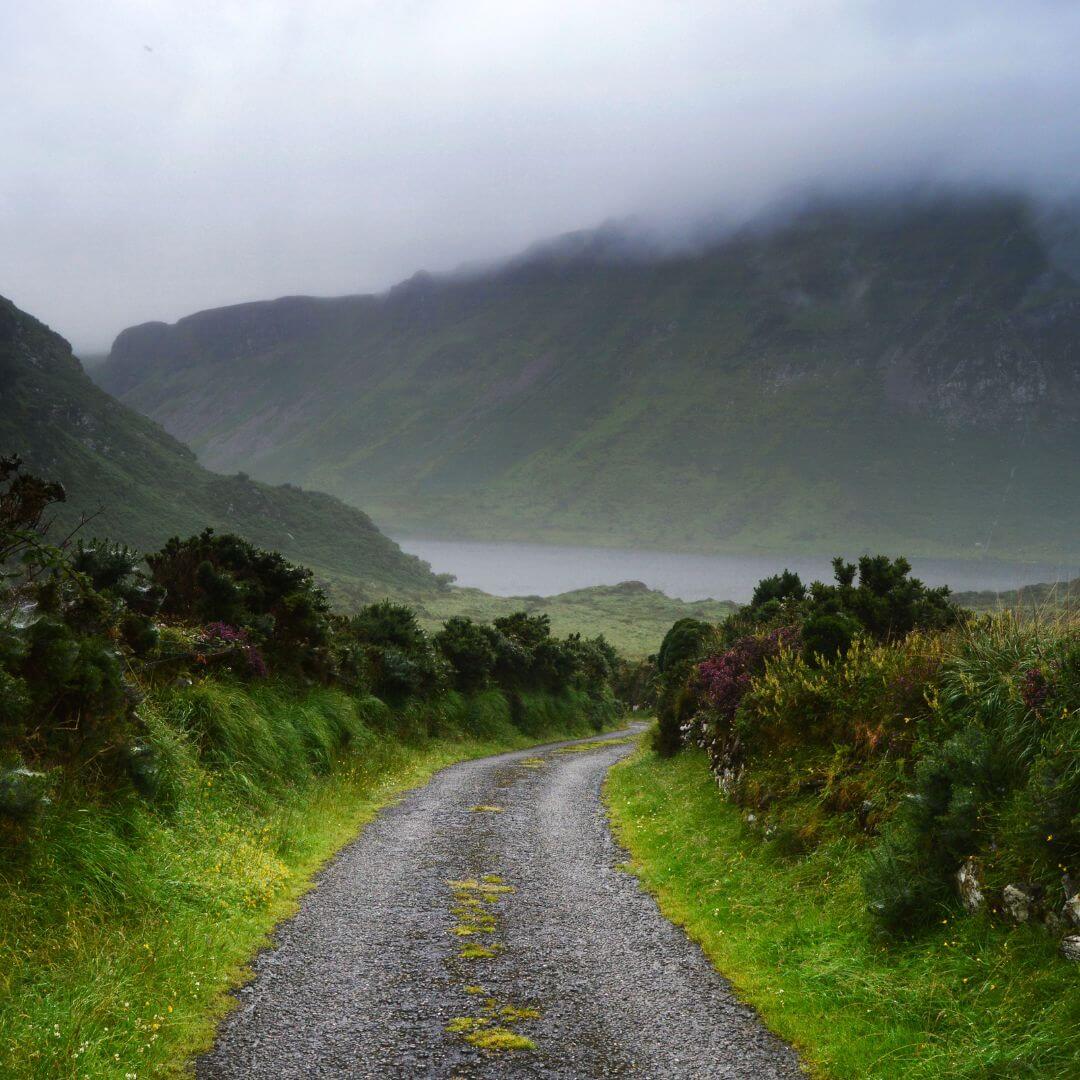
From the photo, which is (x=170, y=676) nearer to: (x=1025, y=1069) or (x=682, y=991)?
(x=682, y=991)

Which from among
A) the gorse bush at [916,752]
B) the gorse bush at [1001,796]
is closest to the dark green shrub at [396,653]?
the gorse bush at [916,752]

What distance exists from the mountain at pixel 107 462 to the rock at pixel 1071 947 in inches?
4216

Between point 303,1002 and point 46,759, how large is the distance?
439 cm

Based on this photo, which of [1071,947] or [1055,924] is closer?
[1071,947]

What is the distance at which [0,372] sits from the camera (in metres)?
144

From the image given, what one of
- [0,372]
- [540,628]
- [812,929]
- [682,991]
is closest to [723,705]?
[812,929]

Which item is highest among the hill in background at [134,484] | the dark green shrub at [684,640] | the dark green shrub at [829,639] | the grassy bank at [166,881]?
the hill in background at [134,484]

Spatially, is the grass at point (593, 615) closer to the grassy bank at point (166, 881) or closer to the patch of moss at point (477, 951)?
the grassy bank at point (166, 881)

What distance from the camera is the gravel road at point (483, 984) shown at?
6.98m

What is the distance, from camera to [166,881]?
31.9ft

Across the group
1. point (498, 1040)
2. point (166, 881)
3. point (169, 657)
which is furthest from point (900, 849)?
point (169, 657)

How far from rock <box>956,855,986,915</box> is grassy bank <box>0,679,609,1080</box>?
704 cm

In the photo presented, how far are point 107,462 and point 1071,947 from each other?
6547 inches

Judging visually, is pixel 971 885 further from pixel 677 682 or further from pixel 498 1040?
pixel 677 682
